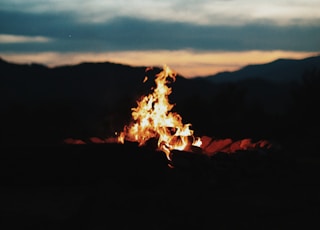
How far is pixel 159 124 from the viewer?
1319cm

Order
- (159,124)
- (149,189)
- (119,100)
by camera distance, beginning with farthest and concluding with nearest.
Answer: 1. (119,100)
2. (159,124)
3. (149,189)

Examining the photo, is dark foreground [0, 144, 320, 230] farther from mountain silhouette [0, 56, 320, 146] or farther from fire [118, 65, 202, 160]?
mountain silhouette [0, 56, 320, 146]


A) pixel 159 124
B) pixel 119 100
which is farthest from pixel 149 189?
pixel 119 100

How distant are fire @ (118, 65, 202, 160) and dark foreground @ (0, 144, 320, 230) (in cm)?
114

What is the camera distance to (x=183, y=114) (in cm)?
2945

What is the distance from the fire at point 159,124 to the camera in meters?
12.9

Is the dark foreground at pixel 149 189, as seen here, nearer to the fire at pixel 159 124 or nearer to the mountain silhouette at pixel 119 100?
the fire at pixel 159 124

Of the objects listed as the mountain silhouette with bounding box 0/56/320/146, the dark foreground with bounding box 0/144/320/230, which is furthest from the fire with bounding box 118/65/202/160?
the mountain silhouette with bounding box 0/56/320/146

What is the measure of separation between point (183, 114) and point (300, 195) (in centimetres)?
1981

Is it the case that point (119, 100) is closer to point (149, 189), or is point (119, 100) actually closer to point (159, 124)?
point (159, 124)

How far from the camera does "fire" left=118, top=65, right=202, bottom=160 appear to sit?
12.9m

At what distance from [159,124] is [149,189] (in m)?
3.41

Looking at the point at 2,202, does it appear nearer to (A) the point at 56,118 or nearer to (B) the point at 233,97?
(A) the point at 56,118

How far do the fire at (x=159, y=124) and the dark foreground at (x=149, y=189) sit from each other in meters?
1.14
